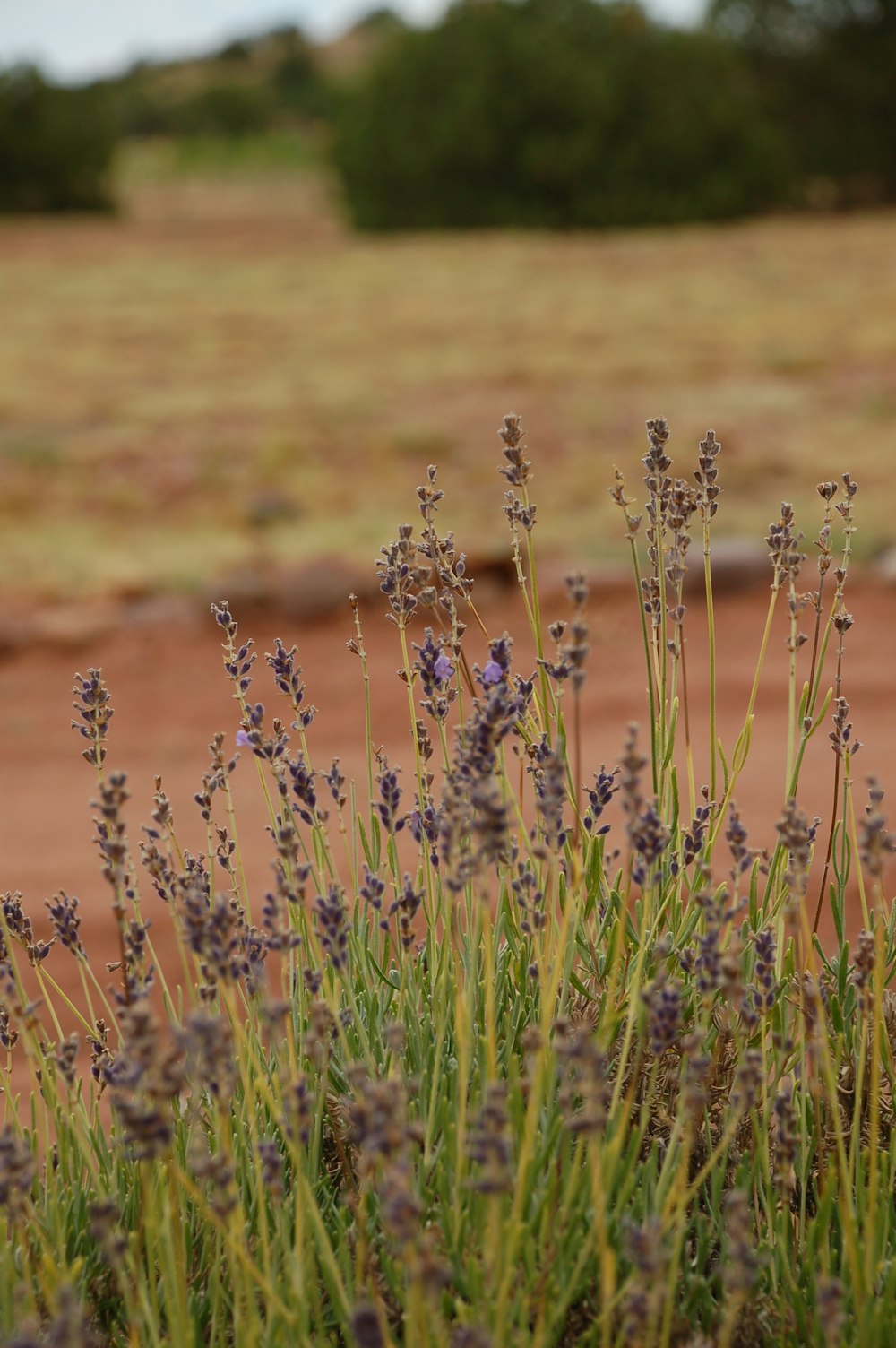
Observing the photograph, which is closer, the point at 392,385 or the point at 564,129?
the point at 392,385

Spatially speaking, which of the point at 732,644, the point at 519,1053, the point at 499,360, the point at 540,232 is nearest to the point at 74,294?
the point at 499,360

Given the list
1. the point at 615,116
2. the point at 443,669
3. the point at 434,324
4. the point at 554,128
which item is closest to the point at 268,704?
the point at 443,669

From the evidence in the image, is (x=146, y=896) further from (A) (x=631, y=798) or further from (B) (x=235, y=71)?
(B) (x=235, y=71)

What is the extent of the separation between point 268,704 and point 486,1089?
Answer: 17.1ft

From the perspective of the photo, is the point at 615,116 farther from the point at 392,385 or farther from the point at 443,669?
the point at 443,669

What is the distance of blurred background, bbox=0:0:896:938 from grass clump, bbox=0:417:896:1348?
321 cm

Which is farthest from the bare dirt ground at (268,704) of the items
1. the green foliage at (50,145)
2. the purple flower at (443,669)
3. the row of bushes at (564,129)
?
the green foliage at (50,145)

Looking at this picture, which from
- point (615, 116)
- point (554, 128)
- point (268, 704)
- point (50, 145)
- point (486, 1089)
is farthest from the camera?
point (50, 145)

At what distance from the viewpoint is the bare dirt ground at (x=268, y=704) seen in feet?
16.7

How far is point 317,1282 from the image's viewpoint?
180cm

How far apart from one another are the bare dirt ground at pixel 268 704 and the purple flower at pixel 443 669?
227cm

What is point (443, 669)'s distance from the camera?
2113mm

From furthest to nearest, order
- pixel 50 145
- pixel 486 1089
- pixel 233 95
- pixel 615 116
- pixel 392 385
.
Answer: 1. pixel 233 95
2. pixel 50 145
3. pixel 615 116
4. pixel 392 385
5. pixel 486 1089

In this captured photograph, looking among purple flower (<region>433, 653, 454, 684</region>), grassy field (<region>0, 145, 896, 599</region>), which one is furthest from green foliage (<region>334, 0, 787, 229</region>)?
purple flower (<region>433, 653, 454, 684</region>)
